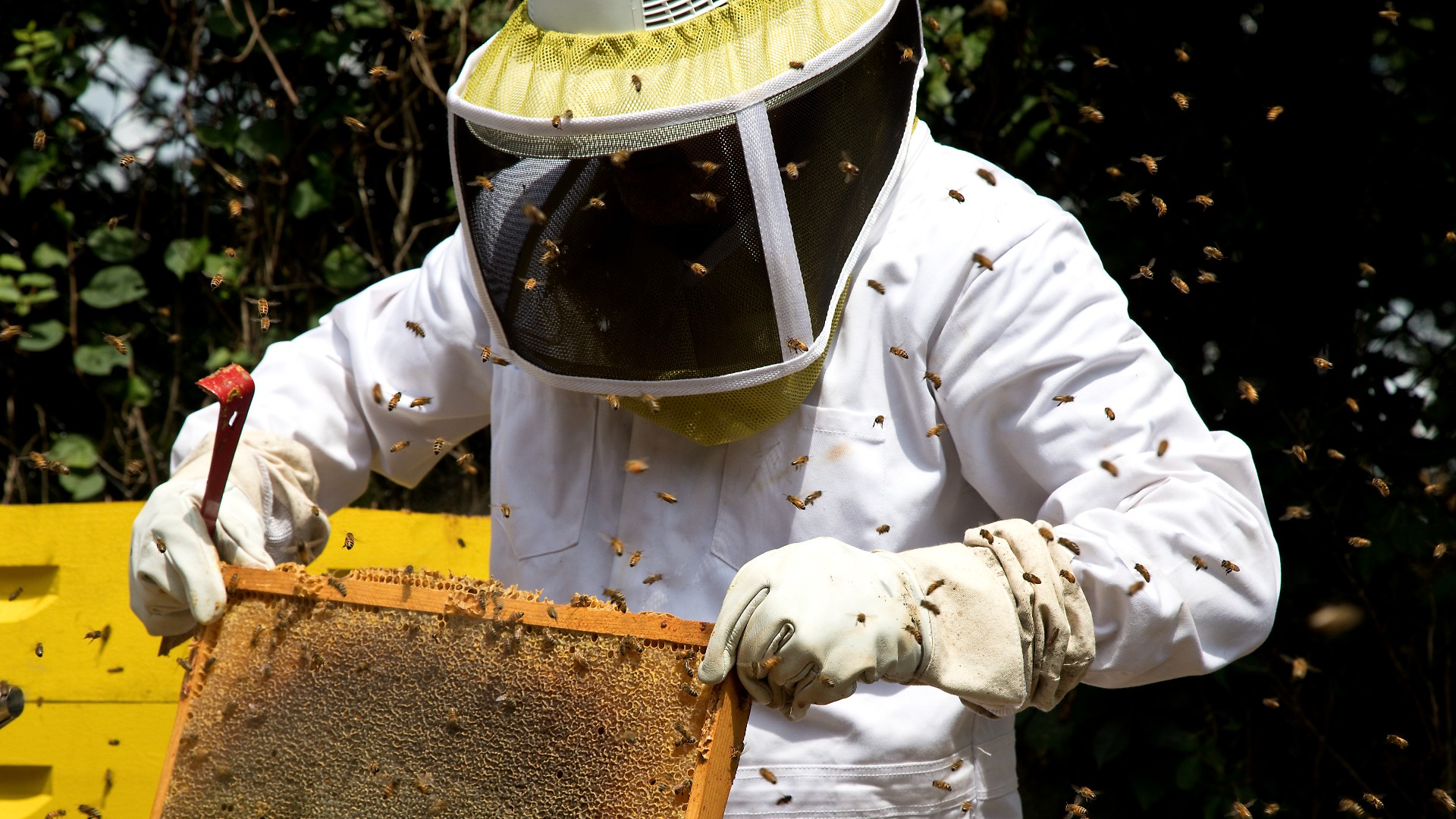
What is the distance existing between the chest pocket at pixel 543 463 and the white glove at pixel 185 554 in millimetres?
470

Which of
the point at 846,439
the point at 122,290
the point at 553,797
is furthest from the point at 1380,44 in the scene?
the point at 122,290

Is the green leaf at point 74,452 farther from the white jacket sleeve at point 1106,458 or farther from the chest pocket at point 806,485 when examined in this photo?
the white jacket sleeve at point 1106,458

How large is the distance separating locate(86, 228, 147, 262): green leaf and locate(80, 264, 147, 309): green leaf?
39 mm

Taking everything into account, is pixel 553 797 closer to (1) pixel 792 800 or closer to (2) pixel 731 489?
(1) pixel 792 800

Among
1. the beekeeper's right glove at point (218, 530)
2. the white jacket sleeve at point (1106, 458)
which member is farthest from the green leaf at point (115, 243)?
the white jacket sleeve at point (1106, 458)

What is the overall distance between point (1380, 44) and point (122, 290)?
4.20 m

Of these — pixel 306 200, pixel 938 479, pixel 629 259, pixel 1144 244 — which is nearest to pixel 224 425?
pixel 629 259

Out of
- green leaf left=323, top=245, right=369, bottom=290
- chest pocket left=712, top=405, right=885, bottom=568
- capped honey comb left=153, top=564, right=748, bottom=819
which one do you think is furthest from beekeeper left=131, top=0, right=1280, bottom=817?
green leaf left=323, top=245, right=369, bottom=290

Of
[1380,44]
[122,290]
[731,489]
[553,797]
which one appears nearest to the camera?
[553,797]

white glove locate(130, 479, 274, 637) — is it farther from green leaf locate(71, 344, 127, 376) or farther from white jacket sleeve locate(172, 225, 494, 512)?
green leaf locate(71, 344, 127, 376)

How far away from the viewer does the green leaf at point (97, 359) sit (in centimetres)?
415

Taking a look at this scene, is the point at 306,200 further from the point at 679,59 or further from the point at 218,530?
the point at 679,59

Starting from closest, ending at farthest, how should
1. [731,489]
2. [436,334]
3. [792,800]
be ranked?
[792,800] → [731,489] → [436,334]

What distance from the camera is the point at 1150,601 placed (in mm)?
1687
